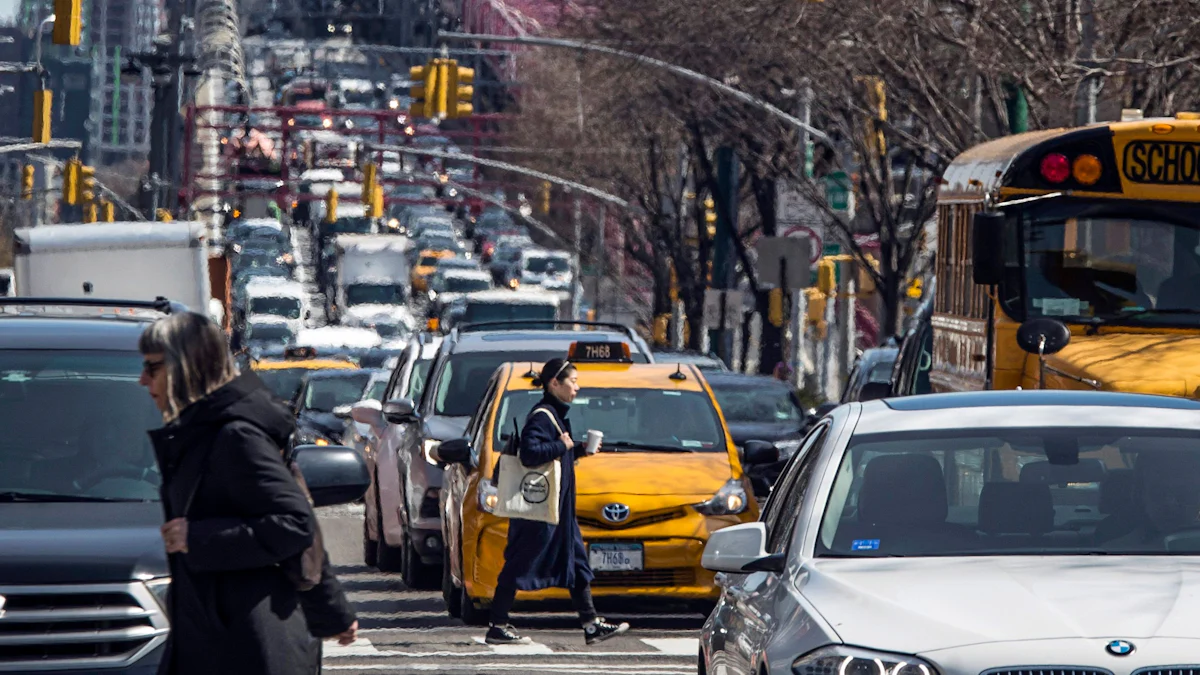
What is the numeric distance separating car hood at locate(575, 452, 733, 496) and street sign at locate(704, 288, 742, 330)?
27114 millimetres

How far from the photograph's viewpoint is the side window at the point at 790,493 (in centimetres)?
780

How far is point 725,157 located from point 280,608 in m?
39.5

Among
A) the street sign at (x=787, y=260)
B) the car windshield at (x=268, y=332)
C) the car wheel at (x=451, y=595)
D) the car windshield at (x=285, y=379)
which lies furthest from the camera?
the car windshield at (x=268, y=332)

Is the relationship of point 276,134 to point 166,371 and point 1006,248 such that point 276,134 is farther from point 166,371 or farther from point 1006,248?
point 166,371

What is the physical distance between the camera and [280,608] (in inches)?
247

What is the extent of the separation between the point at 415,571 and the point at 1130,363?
211 inches

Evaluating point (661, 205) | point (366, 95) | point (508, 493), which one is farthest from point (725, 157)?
point (366, 95)

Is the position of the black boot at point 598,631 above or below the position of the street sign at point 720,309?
below

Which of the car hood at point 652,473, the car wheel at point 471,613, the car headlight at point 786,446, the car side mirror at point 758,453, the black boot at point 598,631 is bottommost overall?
the car wheel at point 471,613

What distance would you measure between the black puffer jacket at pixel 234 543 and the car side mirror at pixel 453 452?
8.04 metres

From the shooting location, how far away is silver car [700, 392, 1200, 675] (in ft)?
20.8

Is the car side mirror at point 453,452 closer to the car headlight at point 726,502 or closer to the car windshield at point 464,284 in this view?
the car headlight at point 726,502

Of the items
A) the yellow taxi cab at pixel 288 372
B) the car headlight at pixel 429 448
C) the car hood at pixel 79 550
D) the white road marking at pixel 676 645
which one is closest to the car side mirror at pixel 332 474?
the car hood at pixel 79 550

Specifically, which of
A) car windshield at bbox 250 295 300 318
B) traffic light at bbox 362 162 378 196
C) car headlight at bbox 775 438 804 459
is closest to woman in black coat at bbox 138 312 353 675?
car headlight at bbox 775 438 804 459
